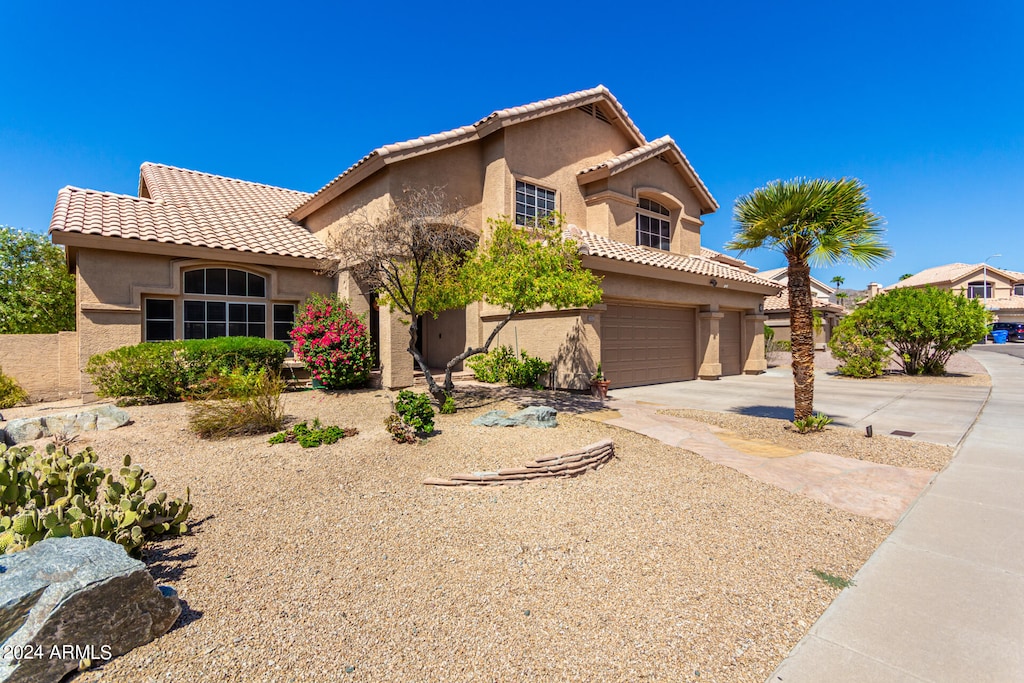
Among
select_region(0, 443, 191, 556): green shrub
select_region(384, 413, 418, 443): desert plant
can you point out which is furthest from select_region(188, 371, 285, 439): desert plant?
select_region(0, 443, 191, 556): green shrub

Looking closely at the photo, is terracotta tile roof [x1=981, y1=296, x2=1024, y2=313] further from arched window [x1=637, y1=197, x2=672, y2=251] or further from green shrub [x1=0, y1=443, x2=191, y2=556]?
green shrub [x1=0, y1=443, x2=191, y2=556]

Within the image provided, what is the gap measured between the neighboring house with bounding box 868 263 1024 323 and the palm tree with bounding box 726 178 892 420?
58.6 m

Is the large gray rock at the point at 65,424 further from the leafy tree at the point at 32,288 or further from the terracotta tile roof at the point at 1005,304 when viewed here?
the terracotta tile roof at the point at 1005,304

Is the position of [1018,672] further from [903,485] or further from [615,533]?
[903,485]

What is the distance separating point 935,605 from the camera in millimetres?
3279

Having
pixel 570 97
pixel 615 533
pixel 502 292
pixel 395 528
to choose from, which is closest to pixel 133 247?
pixel 502 292

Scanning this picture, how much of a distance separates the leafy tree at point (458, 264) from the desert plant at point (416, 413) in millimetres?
2081

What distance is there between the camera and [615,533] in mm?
4289

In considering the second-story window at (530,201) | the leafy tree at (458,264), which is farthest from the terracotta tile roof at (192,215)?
the second-story window at (530,201)

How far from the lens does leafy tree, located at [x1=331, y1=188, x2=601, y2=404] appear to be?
866 centimetres

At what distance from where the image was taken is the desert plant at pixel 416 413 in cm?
713

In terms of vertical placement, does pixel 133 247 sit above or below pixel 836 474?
above

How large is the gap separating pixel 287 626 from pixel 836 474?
6.38 m

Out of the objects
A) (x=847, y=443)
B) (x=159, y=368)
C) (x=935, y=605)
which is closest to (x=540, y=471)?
(x=935, y=605)
